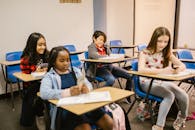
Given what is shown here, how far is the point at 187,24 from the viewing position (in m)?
5.93

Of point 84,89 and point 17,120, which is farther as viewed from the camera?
point 17,120

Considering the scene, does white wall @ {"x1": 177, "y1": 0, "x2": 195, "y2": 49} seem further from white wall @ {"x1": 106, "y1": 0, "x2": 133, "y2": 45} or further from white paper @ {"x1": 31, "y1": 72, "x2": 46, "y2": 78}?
white paper @ {"x1": 31, "y1": 72, "x2": 46, "y2": 78}

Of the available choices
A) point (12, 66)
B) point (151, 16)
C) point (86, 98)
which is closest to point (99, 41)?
point (12, 66)

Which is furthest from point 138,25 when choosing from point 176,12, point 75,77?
point 75,77

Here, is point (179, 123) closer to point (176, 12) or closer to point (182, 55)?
point (182, 55)

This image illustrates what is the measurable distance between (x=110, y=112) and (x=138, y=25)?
443 centimetres

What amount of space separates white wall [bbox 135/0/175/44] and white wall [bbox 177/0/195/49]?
0.88 feet

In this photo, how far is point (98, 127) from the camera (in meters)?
1.98

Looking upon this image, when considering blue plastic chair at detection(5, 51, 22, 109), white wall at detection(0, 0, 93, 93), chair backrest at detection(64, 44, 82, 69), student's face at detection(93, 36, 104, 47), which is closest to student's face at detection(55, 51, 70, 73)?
student's face at detection(93, 36, 104, 47)

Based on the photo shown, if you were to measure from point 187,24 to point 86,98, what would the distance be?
195 inches

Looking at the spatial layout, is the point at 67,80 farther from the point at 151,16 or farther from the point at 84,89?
the point at 151,16

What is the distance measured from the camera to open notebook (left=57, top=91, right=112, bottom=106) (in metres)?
1.67

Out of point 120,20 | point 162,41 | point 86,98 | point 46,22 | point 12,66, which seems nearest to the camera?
point 86,98

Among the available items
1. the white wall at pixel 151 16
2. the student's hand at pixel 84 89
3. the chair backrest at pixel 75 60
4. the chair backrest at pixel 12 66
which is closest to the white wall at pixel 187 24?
the white wall at pixel 151 16
